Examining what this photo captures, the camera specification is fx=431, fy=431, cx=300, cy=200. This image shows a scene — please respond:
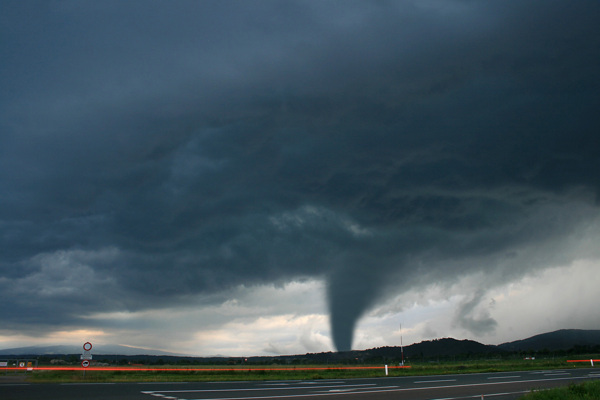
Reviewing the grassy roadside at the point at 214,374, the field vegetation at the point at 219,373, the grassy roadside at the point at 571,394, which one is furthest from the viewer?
the field vegetation at the point at 219,373

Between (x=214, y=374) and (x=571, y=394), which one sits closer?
(x=571, y=394)

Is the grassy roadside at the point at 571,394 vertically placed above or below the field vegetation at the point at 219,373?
above

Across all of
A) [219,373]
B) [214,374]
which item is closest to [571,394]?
[214,374]

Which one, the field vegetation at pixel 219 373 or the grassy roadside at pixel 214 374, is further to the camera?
the field vegetation at pixel 219 373

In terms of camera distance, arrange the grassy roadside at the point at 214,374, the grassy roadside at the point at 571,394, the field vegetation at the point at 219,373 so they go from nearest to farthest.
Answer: the grassy roadside at the point at 571,394
the grassy roadside at the point at 214,374
the field vegetation at the point at 219,373

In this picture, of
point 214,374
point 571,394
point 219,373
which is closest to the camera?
point 571,394

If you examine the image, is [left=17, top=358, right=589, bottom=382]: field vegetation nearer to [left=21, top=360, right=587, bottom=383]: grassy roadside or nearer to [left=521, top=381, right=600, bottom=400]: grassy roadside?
[left=21, top=360, right=587, bottom=383]: grassy roadside

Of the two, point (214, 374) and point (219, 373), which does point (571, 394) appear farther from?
point (219, 373)

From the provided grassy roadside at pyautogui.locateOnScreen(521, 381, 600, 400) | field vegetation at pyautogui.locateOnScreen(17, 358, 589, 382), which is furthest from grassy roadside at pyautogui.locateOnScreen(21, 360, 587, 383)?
grassy roadside at pyautogui.locateOnScreen(521, 381, 600, 400)

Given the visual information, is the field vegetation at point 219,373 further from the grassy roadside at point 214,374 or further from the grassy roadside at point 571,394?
the grassy roadside at point 571,394

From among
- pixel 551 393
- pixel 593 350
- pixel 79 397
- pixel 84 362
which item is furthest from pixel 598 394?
pixel 593 350

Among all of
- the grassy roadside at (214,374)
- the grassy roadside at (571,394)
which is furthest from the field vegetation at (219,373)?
the grassy roadside at (571,394)

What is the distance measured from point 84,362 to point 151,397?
24.8m

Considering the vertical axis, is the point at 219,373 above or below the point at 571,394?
below
